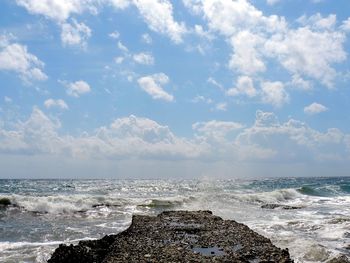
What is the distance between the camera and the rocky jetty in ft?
31.7

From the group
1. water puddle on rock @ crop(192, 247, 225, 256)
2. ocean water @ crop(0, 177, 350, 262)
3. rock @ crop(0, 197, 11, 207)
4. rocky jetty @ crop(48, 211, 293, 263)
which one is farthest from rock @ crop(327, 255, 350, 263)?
rock @ crop(0, 197, 11, 207)

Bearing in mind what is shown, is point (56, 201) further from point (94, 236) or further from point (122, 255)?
point (122, 255)

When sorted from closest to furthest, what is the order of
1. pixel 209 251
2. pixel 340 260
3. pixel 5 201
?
pixel 209 251
pixel 340 260
pixel 5 201

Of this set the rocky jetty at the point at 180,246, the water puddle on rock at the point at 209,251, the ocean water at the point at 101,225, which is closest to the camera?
the rocky jetty at the point at 180,246

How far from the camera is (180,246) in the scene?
10.8m

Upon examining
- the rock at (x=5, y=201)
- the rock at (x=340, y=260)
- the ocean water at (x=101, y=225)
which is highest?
the rock at (x=5, y=201)

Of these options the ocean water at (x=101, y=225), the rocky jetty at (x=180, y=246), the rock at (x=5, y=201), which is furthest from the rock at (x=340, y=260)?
the rock at (x=5, y=201)

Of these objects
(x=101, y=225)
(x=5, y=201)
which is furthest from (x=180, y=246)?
(x=5, y=201)

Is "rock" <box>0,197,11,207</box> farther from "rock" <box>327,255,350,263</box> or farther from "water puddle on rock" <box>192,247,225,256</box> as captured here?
"rock" <box>327,255,350,263</box>

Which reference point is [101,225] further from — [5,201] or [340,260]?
[5,201]

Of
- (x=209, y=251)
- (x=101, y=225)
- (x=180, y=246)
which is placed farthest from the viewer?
(x=101, y=225)

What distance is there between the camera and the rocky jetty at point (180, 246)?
965 cm

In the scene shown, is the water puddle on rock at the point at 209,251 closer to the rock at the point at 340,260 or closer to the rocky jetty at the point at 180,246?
the rocky jetty at the point at 180,246

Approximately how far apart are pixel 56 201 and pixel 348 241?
24.3 meters
